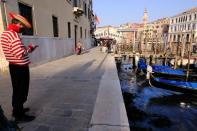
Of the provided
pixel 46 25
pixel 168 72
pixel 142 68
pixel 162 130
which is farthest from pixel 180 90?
pixel 46 25

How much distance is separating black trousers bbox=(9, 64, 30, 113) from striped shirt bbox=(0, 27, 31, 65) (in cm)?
11

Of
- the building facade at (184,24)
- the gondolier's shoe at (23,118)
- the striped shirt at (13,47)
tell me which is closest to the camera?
the striped shirt at (13,47)

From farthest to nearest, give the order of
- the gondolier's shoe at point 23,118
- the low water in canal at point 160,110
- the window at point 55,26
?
1. the window at point 55,26
2. the low water in canal at point 160,110
3. the gondolier's shoe at point 23,118

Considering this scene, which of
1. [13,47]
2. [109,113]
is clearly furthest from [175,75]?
[13,47]

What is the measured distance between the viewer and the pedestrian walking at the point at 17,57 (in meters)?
2.48

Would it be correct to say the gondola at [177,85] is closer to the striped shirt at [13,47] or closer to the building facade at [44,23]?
the building facade at [44,23]

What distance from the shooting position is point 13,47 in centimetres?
249

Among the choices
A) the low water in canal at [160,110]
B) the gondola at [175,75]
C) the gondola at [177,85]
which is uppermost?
the gondola at [175,75]

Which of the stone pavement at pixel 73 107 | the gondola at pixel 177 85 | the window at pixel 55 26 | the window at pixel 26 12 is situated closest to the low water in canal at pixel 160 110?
the gondola at pixel 177 85

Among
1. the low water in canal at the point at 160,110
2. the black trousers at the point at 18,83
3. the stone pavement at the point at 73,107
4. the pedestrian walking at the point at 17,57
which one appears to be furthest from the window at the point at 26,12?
the low water in canal at the point at 160,110

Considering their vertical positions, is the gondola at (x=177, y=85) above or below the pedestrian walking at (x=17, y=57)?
below

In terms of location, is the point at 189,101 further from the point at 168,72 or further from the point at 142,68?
the point at 142,68

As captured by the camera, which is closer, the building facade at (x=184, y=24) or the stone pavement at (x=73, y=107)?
the stone pavement at (x=73, y=107)

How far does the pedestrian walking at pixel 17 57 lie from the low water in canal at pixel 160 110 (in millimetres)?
4743
